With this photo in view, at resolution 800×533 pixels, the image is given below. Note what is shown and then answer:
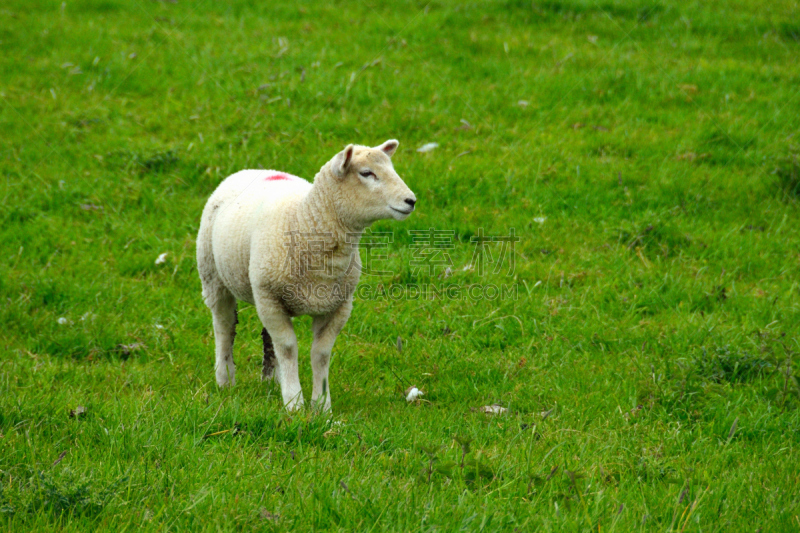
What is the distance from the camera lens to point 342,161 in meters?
4.38

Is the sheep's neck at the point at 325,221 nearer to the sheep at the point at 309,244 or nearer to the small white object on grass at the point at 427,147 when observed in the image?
the sheep at the point at 309,244

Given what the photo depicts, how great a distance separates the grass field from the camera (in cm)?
349

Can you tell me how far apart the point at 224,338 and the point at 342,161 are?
1.72 meters

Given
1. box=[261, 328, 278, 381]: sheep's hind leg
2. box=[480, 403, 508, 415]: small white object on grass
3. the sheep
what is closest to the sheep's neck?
Answer: the sheep

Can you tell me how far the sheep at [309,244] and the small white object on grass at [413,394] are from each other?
58 centimetres

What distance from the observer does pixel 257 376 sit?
550cm

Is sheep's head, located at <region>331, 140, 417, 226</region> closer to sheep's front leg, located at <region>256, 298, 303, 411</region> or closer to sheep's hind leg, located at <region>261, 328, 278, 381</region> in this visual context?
sheep's front leg, located at <region>256, 298, 303, 411</region>

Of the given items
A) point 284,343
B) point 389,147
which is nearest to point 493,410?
point 284,343

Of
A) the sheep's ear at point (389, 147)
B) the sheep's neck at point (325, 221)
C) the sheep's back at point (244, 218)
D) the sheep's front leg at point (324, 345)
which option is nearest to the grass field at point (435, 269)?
the sheep's front leg at point (324, 345)

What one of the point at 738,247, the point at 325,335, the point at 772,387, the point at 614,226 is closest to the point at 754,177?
the point at 738,247

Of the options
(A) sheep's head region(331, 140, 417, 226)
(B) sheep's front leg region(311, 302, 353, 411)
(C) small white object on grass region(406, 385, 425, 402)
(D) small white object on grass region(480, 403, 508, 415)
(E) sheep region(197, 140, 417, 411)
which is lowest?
(C) small white object on grass region(406, 385, 425, 402)

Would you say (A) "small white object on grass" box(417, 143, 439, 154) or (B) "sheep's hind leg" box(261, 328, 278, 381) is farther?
(A) "small white object on grass" box(417, 143, 439, 154)

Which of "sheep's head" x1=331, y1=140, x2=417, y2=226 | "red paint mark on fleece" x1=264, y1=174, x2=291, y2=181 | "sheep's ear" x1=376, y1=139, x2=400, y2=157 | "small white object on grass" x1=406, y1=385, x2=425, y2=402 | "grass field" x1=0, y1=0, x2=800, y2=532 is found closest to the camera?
"grass field" x1=0, y1=0, x2=800, y2=532

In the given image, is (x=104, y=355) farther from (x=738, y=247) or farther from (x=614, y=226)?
(x=738, y=247)
